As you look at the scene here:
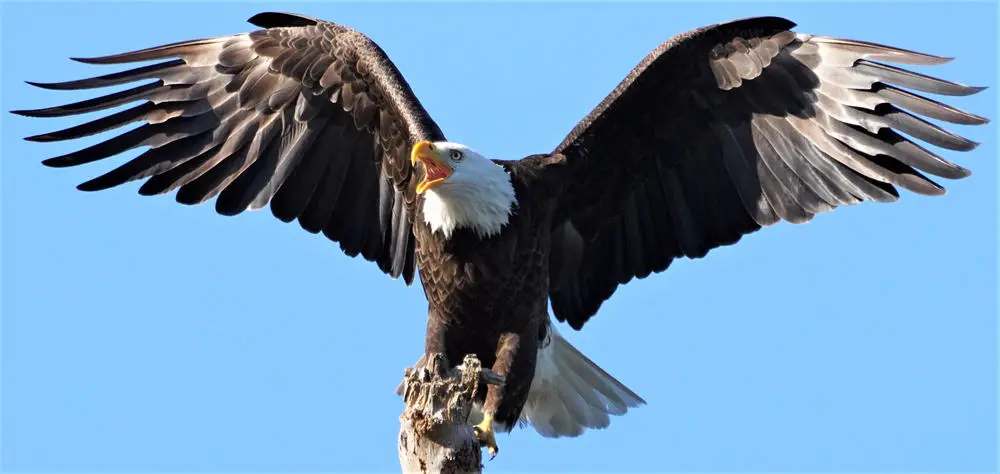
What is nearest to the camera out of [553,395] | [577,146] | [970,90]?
[970,90]

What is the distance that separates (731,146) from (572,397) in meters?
1.59

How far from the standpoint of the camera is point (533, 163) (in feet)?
23.7

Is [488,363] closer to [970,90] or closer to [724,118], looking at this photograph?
[724,118]

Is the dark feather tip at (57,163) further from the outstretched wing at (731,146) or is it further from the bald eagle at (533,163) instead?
the outstretched wing at (731,146)

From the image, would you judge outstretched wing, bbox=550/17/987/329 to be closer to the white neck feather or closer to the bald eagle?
the bald eagle

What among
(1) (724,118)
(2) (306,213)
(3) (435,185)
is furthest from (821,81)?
(2) (306,213)

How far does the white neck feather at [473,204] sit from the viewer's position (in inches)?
271

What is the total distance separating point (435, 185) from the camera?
688 centimetres

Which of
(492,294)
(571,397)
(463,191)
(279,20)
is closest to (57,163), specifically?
(279,20)

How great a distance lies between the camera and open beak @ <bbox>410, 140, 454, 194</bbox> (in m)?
6.77

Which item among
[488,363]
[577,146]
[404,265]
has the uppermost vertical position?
[577,146]

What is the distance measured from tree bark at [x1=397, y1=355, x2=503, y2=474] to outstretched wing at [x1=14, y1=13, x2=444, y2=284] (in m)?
1.81

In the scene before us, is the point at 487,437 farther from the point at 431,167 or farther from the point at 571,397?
the point at 571,397

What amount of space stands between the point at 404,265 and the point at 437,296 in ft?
2.63
